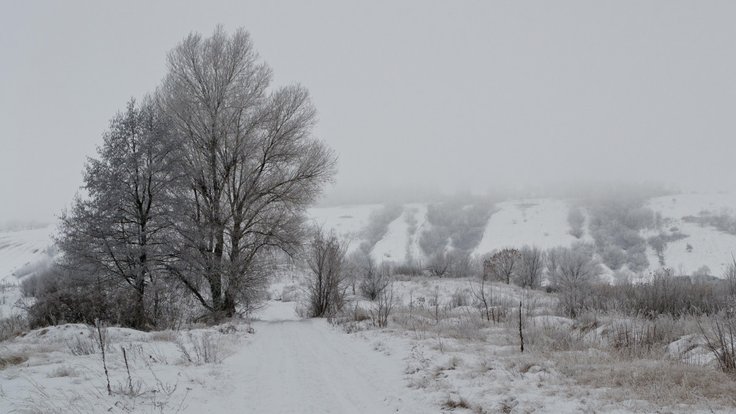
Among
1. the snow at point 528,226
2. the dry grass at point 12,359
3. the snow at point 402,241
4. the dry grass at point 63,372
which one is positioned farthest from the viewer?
the snow at point 528,226

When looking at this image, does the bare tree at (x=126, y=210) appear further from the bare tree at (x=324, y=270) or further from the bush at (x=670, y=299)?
the bush at (x=670, y=299)

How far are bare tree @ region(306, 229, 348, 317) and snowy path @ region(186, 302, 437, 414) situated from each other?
7974 millimetres

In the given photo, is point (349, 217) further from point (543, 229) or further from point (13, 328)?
point (13, 328)

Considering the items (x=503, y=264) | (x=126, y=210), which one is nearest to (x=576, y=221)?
(x=503, y=264)

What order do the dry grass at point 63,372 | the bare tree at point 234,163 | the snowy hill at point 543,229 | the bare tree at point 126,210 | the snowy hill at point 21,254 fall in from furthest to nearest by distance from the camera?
1. the snowy hill at point 21,254
2. the snowy hill at point 543,229
3. the bare tree at point 234,163
4. the bare tree at point 126,210
5. the dry grass at point 63,372

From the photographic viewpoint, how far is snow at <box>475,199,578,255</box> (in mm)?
88562

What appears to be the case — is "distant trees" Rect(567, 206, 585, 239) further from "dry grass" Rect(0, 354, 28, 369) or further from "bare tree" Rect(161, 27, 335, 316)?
"dry grass" Rect(0, 354, 28, 369)

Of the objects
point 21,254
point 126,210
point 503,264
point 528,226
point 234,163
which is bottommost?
point 528,226

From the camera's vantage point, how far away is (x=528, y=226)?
341 feet

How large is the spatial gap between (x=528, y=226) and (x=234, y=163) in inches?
3945

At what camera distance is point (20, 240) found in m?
118

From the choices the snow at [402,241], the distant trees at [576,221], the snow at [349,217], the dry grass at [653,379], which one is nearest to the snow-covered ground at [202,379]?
the dry grass at [653,379]

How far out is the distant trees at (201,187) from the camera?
14.4 metres

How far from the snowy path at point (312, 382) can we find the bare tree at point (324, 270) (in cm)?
797
